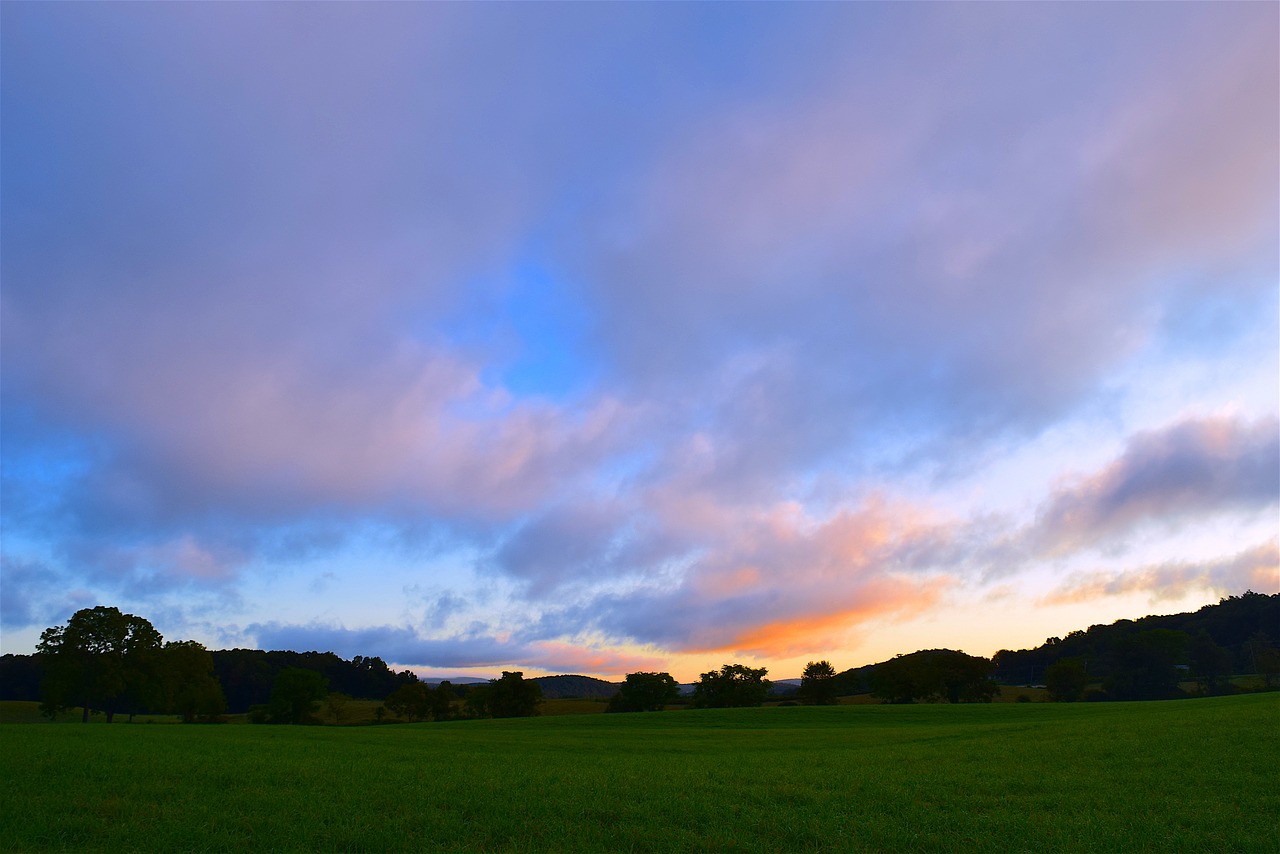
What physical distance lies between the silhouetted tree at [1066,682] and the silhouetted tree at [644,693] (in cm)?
5149

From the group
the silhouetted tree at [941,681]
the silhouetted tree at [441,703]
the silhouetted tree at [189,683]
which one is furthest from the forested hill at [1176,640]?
the silhouetted tree at [189,683]

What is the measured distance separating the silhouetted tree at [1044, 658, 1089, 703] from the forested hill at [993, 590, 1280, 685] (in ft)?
31.3

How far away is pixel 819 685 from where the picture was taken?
102 m

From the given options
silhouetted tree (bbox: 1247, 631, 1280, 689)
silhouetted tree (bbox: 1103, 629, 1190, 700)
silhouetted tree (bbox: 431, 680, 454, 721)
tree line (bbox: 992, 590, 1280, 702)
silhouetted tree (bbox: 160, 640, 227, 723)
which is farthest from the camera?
silhouetted tree (bbox: 431, 680, 454, 721)

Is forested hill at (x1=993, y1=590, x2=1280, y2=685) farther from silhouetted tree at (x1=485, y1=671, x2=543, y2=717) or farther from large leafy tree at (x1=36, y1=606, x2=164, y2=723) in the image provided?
large leafy tree at (x1=36, y1=606, x2=164, y2=723)

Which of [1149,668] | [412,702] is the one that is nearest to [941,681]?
[1149,668]

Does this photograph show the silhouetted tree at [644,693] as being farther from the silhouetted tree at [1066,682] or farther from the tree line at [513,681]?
the silhouetted tree at [1066,682]

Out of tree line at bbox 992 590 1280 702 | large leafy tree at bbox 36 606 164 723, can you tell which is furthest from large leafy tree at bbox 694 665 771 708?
large leafy tree at bbox 36 606 164 723

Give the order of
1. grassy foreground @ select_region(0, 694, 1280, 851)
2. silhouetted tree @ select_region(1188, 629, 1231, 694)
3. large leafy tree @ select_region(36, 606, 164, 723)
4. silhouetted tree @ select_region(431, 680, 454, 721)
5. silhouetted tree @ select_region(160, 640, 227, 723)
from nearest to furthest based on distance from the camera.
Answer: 1. grassy foreground @ select_region(0, 694, 1280, 851)
2. large leafy tree @ select_region(36, 606, 164, 723)
3. silhouetted tree @ select_region(160, 640, 227, 723)
4. silhouetted tree @ select_region(431, 680, 454, 721)
5. silhouetted tree @ select_region(1188, 629, 1231, 694)

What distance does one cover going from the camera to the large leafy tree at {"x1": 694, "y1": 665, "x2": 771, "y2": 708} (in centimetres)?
9969

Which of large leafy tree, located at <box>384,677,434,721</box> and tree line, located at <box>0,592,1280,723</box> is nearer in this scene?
tree line, located at <box>0,592,1280,723</box>

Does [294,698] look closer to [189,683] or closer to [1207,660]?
[189,683]

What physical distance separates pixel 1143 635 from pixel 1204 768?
366 feet

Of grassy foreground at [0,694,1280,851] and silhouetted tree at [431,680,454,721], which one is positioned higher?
grassy foreground at [0,694,1280,851]
